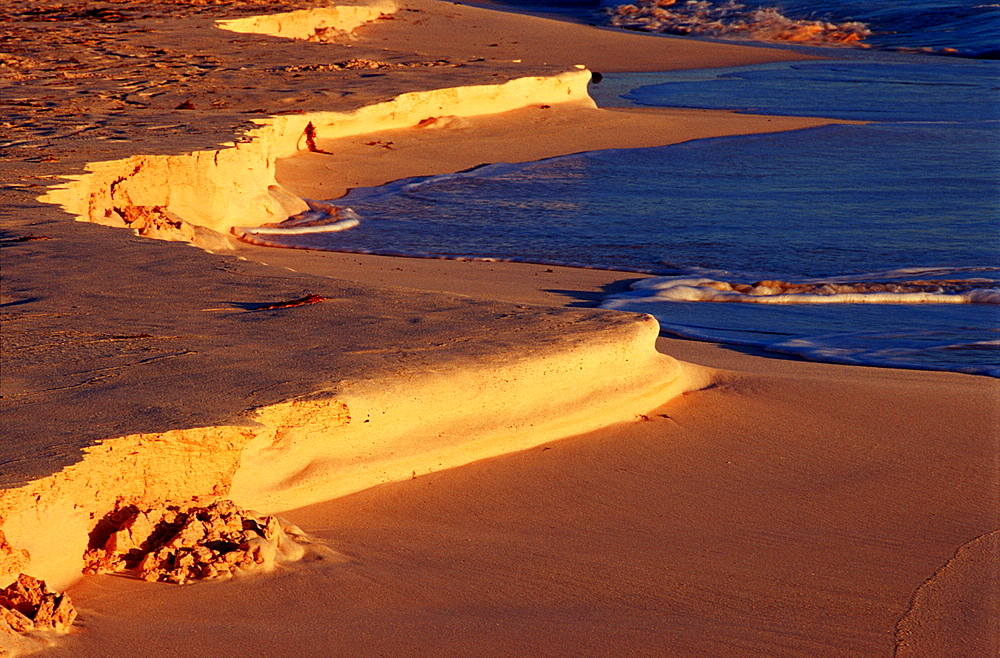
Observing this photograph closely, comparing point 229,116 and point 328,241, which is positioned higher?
point 229,116

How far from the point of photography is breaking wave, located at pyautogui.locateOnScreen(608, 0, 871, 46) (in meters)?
24.5

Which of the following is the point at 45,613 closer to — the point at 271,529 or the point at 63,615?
the point at 63,615

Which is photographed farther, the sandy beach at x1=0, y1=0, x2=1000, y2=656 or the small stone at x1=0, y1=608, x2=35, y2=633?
the sandy beach at x1=0, y1=0, x2=1000, y2=656

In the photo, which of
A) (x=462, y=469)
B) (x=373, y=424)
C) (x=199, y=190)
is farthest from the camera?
(x=199, y=190)

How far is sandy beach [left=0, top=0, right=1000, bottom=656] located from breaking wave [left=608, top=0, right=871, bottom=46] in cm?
2171

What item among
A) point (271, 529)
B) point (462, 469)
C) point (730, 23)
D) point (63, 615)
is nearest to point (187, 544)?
point (271, 529)

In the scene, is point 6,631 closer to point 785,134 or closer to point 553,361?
point 553,361

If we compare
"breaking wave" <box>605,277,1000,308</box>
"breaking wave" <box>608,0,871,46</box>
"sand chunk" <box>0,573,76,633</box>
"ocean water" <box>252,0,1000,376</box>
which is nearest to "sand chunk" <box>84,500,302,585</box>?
"sand chunk" <box>0,573,76,633</box>

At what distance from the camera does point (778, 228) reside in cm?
772

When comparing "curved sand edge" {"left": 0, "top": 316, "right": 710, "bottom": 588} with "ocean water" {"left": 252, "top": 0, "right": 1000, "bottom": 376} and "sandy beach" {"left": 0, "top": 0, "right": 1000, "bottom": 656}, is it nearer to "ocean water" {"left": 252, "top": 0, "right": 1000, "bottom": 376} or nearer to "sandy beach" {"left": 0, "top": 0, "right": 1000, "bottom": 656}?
"sandy beach" {"left": 0, "top": 0, "right": 1000, "bottom": 656}

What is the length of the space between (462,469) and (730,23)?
25611mm

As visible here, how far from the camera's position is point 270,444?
291 centimetres

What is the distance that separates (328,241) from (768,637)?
533 centimetres

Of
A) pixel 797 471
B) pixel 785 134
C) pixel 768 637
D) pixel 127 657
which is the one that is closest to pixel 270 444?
pixel 127 657
